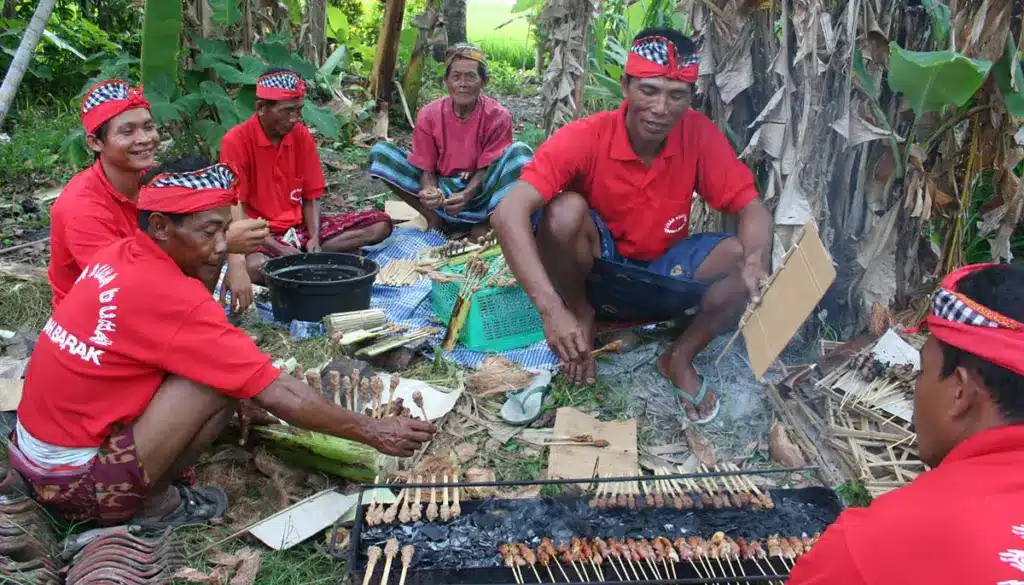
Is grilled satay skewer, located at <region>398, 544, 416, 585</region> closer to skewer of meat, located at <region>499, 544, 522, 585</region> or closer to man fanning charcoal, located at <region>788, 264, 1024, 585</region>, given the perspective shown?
skewer of meat, located at <region>499, 544, 522, 585</region>

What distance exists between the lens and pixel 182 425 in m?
2.62

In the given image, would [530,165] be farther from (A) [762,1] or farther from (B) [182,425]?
(B) [182,425]

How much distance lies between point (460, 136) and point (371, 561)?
165 inches

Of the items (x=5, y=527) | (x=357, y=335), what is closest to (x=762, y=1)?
(x=357, y=335)

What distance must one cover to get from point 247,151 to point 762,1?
125 inches

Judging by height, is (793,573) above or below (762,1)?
below

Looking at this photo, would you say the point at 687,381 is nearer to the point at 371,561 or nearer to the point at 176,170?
the point at 371,561

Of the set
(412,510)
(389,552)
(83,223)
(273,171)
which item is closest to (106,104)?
(83,223)

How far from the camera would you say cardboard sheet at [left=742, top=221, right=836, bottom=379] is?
280 centimetres

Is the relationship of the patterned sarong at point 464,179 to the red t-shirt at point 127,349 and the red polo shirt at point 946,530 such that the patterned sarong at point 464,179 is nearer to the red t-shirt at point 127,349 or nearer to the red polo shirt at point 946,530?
the red t-shirt at point 127,349

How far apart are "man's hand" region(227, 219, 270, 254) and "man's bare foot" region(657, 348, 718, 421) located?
2013 millimetres

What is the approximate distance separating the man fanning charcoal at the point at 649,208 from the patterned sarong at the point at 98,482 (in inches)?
66.3

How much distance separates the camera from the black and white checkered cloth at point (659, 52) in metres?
3.56

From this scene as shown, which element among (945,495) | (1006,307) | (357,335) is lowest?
(357,335)
